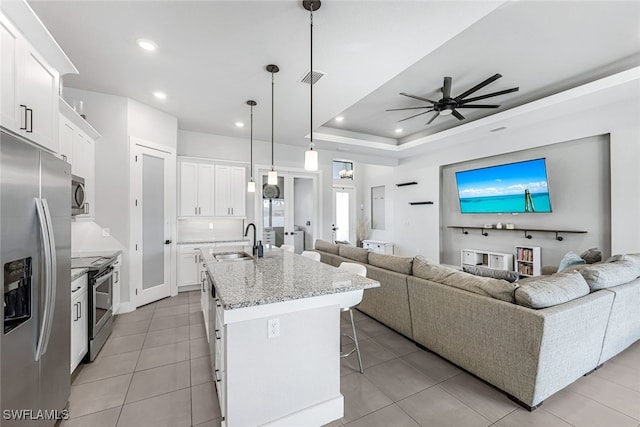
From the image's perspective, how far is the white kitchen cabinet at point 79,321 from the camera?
7.24 feet

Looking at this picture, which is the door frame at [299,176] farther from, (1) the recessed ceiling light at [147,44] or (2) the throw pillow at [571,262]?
(2) the throw pillow at [571,262]

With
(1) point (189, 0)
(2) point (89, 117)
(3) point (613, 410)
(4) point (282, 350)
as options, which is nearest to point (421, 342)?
(3) point (613, 410)

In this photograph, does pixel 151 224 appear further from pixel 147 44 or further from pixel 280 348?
pixel 280 348

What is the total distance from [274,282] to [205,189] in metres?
3.84

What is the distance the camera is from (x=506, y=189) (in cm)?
539

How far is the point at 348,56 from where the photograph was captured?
2719 mm

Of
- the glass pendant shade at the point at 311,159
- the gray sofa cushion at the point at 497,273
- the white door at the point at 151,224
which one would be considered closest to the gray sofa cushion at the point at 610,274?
the gray sofa cushion at the point at 497,273

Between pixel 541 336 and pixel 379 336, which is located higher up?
pixel 541 336

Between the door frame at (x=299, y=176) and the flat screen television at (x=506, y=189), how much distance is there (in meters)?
3.31

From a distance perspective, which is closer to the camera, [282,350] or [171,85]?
[282,350]

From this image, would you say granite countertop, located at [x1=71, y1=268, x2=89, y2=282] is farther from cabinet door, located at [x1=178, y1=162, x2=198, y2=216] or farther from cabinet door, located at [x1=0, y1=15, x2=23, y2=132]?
cabinet door, located at [x1=178, y1=162, x2=198, y2=216]

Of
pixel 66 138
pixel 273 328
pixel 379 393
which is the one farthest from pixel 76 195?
pixel 379 393

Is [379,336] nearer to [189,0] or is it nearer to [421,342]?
[421,342]

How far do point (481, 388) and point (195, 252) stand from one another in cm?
453
